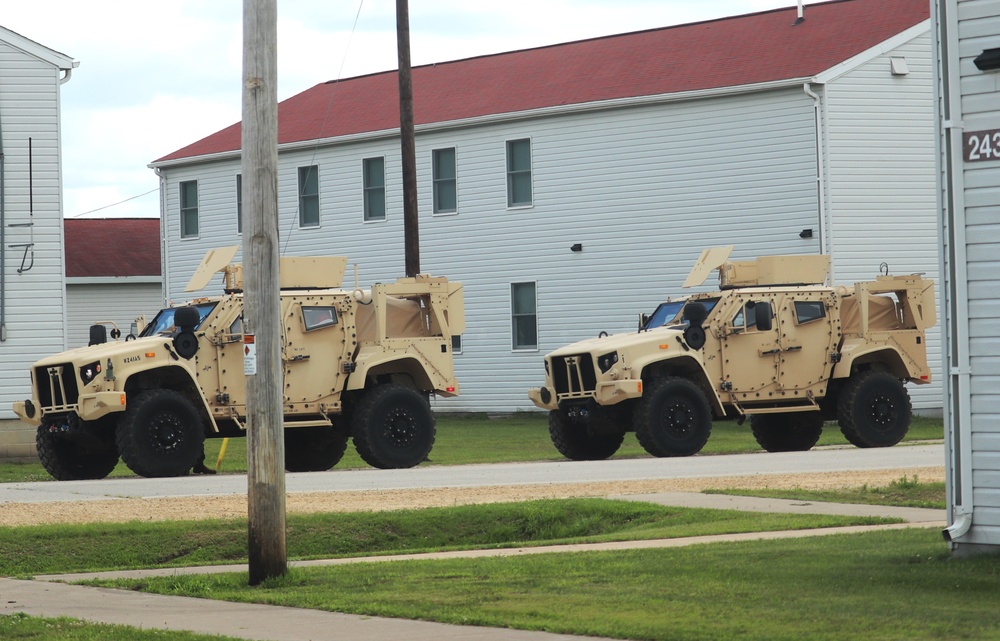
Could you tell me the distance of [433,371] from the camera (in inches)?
846

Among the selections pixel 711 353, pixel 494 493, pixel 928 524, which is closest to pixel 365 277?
pixel 711 353

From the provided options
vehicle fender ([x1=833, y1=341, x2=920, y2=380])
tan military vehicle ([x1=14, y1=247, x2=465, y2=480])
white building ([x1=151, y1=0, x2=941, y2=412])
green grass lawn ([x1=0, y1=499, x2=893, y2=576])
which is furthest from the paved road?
white building ([x1=151, y1=0, x2=941, y2=412])

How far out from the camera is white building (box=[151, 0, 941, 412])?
31750 millimetres

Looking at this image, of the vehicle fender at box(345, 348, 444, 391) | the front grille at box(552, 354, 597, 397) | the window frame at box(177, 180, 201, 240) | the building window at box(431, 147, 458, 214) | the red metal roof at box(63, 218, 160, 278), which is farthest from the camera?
the red metal roof at box(63, 218, 160, 278)

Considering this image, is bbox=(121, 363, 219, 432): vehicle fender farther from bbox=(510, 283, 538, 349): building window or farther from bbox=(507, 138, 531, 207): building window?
bbox=(507, 138, 531, 207): building window

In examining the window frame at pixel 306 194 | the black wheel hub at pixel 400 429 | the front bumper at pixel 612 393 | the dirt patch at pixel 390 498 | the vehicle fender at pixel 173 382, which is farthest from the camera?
the window frame at pixel 306 194

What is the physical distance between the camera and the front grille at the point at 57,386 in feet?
63.9

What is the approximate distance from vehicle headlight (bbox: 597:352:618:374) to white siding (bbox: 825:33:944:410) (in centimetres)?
1059

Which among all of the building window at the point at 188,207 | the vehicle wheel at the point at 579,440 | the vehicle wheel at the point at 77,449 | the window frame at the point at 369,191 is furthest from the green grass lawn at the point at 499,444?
the building window at the point at 188,207

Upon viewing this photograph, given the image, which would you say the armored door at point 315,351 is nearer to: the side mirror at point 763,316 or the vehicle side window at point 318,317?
the vehicle side window at point 318,317

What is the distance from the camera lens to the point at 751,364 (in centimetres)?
2278

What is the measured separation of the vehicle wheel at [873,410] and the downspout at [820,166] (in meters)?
7.75

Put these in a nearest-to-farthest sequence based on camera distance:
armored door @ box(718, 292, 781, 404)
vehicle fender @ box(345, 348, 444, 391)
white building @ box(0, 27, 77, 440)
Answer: vehicle fender @ box(345, 348, 444, 391), armored door @ box(718, 292, 781, 404), white building @ box(0, 27, 77, 440)

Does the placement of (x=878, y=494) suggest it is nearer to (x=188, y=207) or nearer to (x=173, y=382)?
(x=173, y=382)
